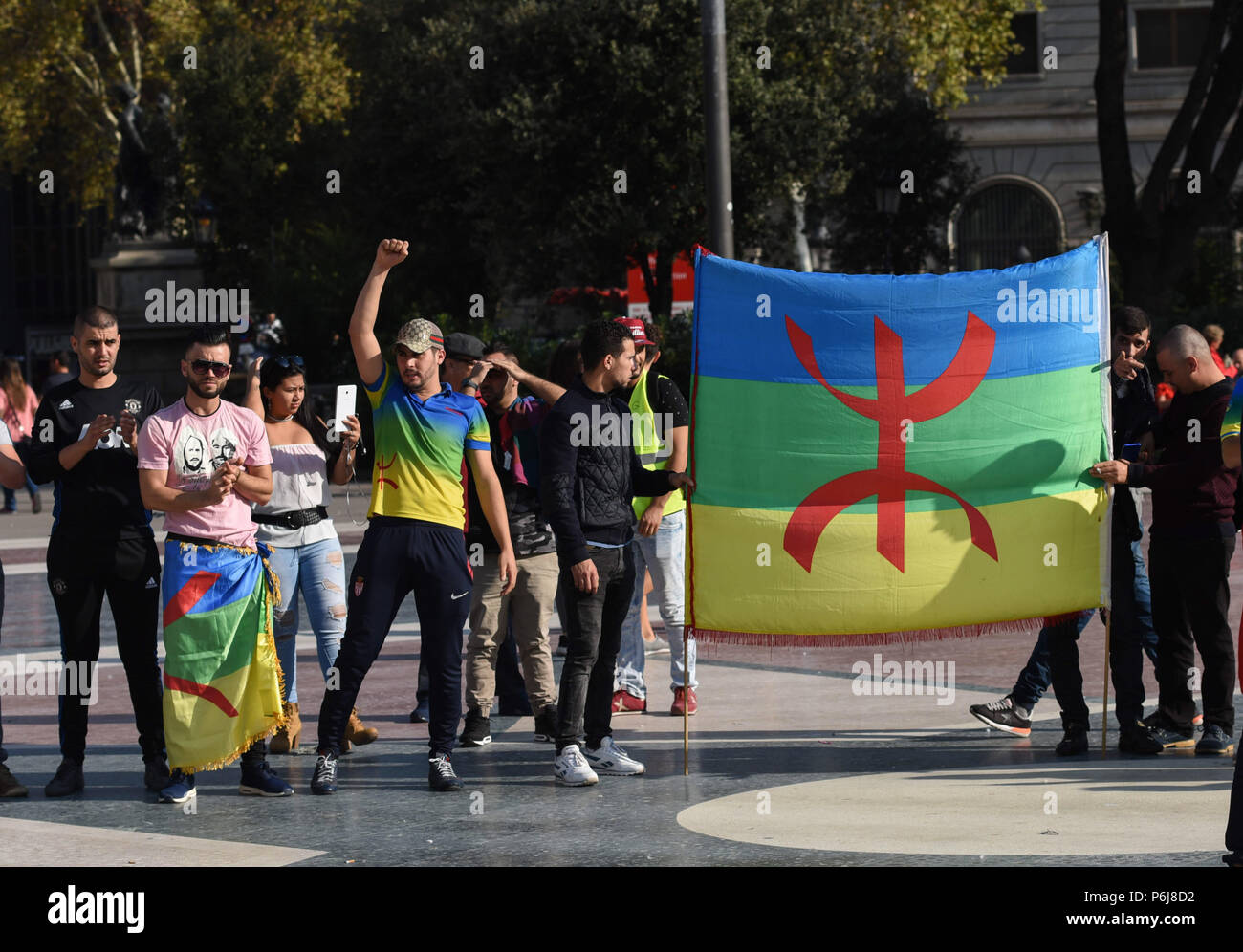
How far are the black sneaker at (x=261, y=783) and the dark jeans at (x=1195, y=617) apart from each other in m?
3.66

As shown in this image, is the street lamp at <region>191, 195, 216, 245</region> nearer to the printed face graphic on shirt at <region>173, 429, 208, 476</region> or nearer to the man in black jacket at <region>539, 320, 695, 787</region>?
the man in black jacket at <region>539, 320, 695, 787</region>

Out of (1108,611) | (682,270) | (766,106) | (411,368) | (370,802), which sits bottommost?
(370,802)

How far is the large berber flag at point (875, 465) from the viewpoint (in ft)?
25.4

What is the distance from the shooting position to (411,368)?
7254 mm

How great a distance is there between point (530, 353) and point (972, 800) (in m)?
18.0

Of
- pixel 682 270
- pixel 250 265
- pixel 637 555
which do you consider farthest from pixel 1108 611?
pixel 250 265

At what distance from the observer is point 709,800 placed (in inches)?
270

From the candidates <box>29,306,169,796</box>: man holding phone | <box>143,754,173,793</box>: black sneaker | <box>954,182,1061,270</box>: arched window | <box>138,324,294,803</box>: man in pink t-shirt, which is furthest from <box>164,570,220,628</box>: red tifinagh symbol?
<box>954,182,1061,270</box>: arched window

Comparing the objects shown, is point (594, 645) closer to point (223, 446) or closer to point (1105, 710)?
point (223, 446)

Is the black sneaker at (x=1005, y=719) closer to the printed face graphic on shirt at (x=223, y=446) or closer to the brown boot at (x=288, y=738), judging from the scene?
the brown boot at (x=288, y=738)

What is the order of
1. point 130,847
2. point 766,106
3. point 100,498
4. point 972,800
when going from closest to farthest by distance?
point 130,847
point 972,800
point 100,498
point 766,106

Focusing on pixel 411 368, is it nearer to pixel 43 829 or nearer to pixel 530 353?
pixel 43 829

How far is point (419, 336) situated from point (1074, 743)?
3176mm

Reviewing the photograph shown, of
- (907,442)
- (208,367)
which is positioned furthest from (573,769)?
(208,367)
